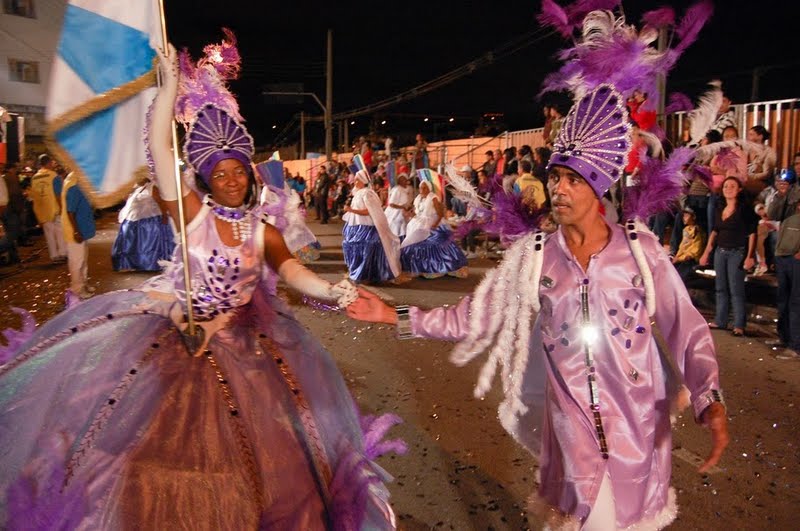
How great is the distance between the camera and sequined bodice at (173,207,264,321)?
314cm

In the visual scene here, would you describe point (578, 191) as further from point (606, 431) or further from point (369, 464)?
point (369, 464)

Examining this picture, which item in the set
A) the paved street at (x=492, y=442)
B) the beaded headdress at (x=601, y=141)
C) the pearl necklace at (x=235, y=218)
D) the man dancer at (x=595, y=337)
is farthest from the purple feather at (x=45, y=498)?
the beaded headdress at (x=601, y=141)

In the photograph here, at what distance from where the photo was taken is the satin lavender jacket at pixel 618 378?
2.61 m

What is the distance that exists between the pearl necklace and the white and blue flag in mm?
379

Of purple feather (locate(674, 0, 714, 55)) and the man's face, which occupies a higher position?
purple feather (locate(674, 0, 714, 55))

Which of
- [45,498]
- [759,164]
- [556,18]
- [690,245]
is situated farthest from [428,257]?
[45,498]

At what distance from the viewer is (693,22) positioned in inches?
123

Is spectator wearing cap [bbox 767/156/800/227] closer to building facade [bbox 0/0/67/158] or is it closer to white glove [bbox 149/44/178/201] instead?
white glove [bbox 149/44/178/201]

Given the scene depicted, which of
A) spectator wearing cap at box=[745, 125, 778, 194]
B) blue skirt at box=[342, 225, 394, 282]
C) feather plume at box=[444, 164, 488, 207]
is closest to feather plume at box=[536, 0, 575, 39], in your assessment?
feather plume at box=[444, 164, 488, 207]

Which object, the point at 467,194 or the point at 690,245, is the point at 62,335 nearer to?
the point at 467,194

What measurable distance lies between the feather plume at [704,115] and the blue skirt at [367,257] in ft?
28.0

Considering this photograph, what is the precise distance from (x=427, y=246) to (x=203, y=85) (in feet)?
28.3

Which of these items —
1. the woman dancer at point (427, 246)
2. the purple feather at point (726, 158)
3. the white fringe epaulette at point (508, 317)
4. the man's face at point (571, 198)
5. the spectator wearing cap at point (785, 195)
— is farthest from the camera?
the woman dancer at point (427, 246)

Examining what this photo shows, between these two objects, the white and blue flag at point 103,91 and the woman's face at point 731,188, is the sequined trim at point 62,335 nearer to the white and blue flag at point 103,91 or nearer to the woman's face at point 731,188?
the white and blue flag at point 103,91
